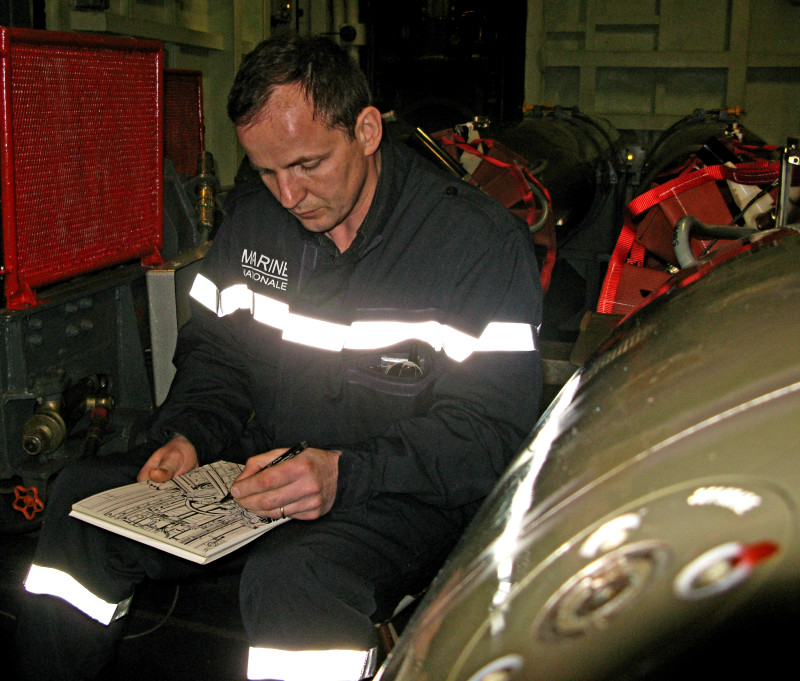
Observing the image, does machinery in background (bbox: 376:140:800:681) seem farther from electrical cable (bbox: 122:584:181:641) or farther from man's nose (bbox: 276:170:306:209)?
electrical cable (bbox: 122:584:181:641)

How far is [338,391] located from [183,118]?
2444 millimetres

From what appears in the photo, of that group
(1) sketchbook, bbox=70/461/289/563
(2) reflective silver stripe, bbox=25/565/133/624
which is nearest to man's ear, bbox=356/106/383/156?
(1) sketchbook, bbox=70/461/289/563

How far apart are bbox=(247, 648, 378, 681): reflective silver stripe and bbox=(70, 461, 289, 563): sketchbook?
0.56 ft

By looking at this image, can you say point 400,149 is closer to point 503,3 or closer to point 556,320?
point 556,320

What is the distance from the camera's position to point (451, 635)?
0.61m

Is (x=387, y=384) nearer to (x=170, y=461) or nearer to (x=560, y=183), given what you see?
(x=170, y=461)

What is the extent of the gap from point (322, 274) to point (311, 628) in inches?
28.4

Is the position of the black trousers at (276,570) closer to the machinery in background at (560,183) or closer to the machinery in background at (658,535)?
the machinery in background at (658,535)

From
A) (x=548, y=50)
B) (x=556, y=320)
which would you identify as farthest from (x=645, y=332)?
(x=548, y=50)

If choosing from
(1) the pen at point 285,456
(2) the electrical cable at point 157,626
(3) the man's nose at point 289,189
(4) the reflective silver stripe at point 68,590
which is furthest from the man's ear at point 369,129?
(2) the electrical cable at point 157,626

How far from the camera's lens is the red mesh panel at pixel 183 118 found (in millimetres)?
3561

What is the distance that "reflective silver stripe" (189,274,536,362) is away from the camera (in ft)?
5.07

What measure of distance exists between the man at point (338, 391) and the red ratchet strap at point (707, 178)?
0.87m

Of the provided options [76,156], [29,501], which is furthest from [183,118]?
[29,501]
